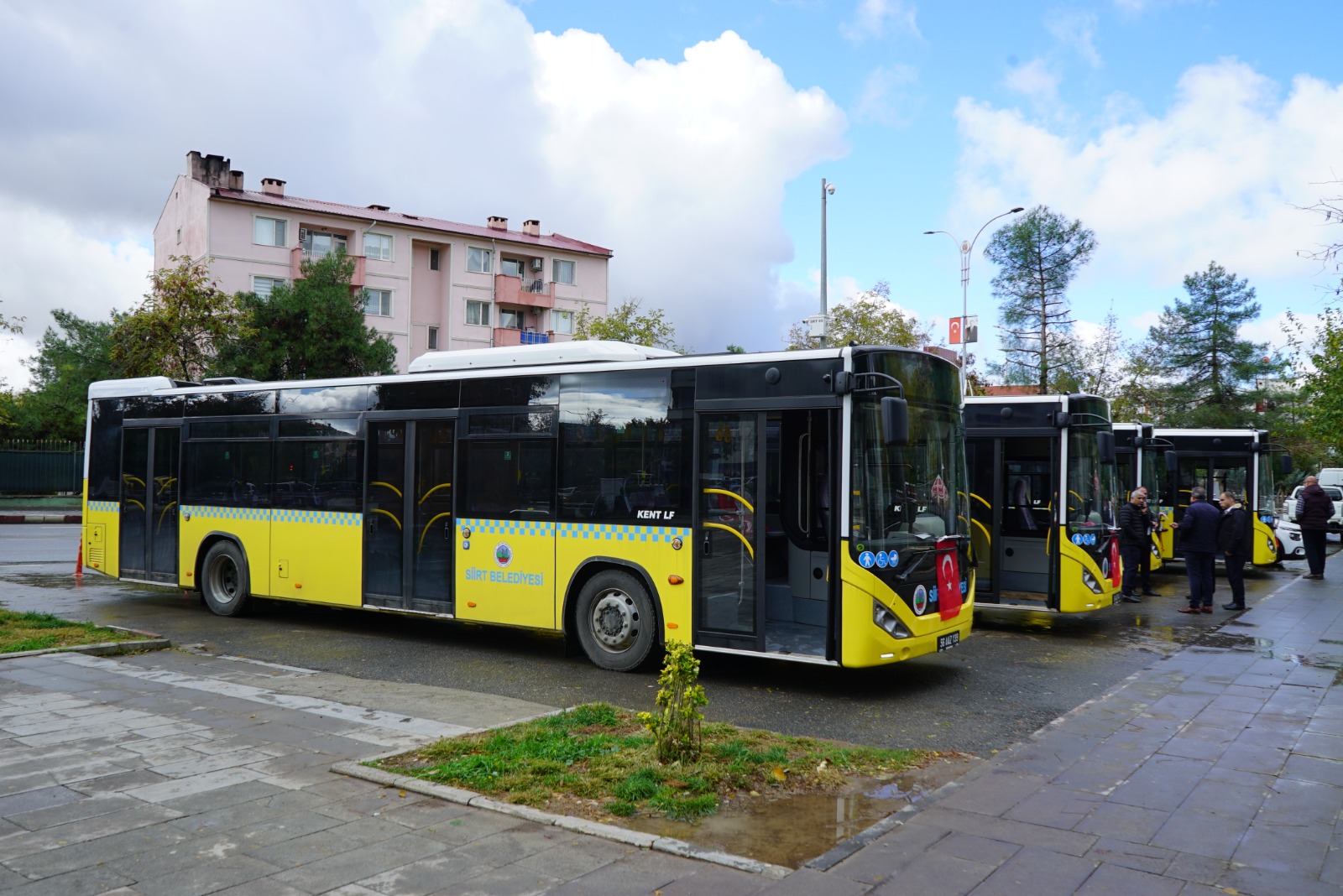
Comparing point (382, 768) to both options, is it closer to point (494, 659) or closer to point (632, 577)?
point (632, 577)

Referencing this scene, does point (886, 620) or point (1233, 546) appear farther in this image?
point (1233, 546)

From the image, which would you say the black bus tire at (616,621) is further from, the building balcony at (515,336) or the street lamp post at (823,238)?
the building balcony at (515,336)

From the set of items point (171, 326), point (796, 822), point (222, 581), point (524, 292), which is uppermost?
point (524, 292)

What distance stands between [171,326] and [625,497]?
22.5 meters

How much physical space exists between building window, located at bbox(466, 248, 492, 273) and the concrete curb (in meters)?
49.4

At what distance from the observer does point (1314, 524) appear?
1955cm

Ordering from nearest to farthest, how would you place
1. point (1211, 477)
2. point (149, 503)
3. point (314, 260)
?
point (149, 503), point (1211, 477), point (314, 260)

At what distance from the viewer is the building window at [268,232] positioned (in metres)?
46.0

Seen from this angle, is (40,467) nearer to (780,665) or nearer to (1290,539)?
(780,665)

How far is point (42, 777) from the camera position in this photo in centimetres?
579

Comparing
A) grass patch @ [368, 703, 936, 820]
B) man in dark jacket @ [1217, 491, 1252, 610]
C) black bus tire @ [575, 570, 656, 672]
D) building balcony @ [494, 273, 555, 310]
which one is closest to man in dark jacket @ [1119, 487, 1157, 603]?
man in dark jacket @ [1217, 491, 1252, 610]

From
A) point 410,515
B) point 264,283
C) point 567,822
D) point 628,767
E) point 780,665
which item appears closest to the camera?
point 567,822

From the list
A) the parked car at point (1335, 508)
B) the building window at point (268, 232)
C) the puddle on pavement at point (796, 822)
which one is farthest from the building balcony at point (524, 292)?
the puddle on pavement at point (796, 822)

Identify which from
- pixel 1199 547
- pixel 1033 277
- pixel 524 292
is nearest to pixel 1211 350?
Answer: pixel 1033 277
